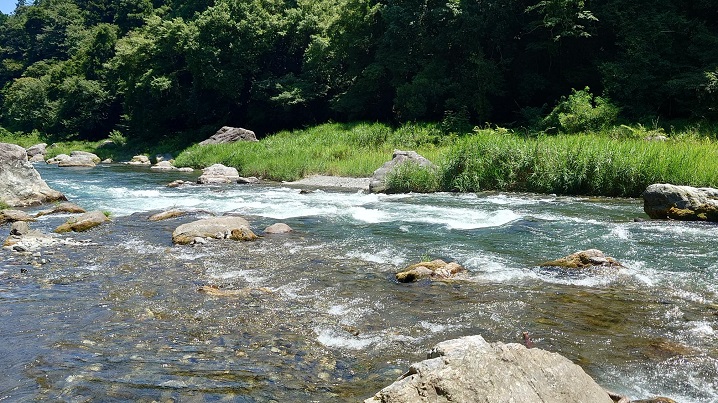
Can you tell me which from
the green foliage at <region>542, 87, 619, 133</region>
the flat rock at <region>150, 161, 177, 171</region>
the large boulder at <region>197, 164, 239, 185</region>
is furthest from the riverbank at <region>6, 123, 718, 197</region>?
the flat rock at <region>150, 161, 177, 171</region>

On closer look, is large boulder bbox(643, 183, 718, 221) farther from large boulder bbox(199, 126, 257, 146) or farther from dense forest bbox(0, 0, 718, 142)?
large boulder bbox(199, 126, 257, 146)

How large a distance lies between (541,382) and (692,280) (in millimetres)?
5485

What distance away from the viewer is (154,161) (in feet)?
139

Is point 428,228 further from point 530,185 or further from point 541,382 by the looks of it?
point 541,382

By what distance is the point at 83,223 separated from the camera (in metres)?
13.6

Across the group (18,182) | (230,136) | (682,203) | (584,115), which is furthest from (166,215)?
(230,136)

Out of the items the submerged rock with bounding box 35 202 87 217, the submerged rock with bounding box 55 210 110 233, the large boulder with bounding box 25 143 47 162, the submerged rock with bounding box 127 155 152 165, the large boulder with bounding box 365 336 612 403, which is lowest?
the large boulder with bounding box 25 143 47 162

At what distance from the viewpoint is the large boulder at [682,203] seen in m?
12.3

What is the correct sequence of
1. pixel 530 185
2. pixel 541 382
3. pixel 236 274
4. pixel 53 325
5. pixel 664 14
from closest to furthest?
pixel 541 382 → pixel 53 325 → pixel 236 274 → pixel 530 185 → pixel 664 14

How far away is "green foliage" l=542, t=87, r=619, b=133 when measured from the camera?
83.1ft

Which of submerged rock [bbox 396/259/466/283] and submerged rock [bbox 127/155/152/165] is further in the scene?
submerged rock [bbox 127/155/152/165]

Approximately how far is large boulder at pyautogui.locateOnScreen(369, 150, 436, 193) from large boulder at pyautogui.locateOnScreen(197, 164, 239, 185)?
896cm

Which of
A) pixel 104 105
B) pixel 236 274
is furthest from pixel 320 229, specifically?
pixel 104 105

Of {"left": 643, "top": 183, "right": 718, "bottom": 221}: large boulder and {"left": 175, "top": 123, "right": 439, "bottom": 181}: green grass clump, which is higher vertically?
{"left": 643, "top": 183, "right": 718, "bottom": 221}: large boulder
